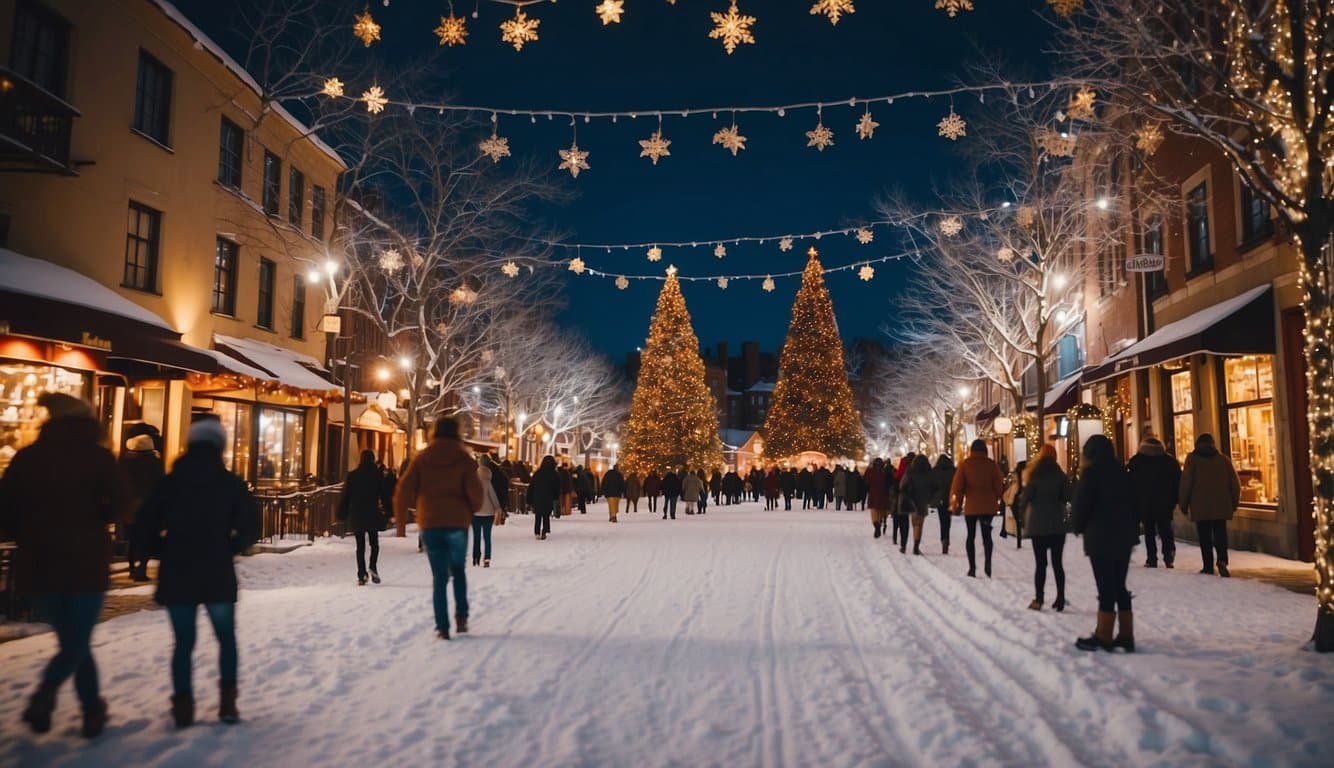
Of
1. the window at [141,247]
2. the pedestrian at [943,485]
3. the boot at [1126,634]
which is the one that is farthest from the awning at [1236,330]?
the window at [141,247]

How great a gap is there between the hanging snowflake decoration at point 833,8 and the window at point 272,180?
60.2ft

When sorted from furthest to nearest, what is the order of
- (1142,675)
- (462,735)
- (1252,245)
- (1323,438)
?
(1252,245) < (1323,438) < (1142,675) < (462,735)

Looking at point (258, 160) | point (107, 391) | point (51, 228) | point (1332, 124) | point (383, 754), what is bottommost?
point (383, 754)

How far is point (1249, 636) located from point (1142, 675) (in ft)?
7.48

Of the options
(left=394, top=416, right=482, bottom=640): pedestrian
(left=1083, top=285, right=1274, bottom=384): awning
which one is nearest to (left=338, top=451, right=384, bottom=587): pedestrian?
(left=394, top=416, right=482, bottom=640): pedestrian

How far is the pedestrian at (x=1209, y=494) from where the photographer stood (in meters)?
12.4

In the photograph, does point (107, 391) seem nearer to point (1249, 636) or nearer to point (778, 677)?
point (778, 677)

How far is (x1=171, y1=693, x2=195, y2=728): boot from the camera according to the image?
17.9 feet

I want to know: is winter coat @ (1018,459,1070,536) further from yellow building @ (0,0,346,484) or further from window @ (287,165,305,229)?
window @ (287,165,305,229)

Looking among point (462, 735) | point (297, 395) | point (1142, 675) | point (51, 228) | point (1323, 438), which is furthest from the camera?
point (297, 395)

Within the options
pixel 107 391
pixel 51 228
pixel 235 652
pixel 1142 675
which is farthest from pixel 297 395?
pixel 1142 675

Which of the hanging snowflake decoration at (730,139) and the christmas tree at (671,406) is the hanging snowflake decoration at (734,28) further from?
the christmas tree at (671,406)

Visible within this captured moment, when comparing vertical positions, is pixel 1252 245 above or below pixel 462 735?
above

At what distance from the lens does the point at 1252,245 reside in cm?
1606
